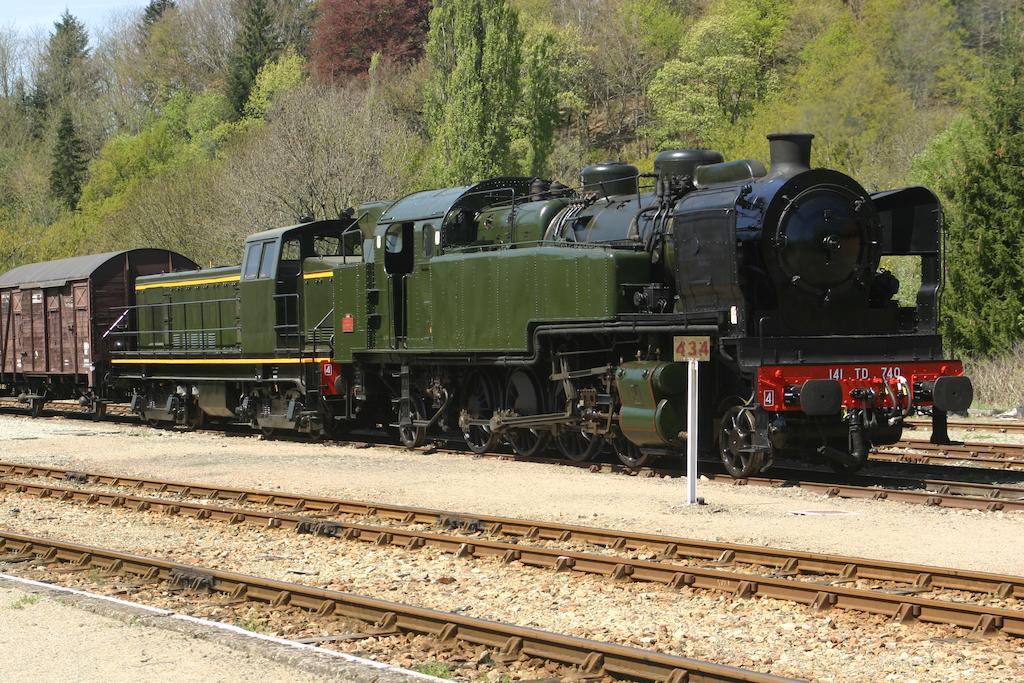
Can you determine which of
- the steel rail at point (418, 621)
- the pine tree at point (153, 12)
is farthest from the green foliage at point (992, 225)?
the pine tree at point (153, 12)

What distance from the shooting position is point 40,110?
89.5 meters

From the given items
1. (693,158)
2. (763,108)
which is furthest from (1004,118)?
(763,108)

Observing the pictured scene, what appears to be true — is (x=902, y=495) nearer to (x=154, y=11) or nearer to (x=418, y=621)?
(x=418, y=621)

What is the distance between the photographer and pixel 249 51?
268 feet

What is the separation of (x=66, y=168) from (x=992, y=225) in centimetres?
6242

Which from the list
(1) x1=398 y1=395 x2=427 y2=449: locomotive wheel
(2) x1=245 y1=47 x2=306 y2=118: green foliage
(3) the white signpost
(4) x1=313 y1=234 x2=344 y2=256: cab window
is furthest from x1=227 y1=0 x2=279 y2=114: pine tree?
(3) the white signpost

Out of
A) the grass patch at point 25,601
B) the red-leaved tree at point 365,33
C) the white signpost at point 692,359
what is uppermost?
the red-leaved tree at point 365,33

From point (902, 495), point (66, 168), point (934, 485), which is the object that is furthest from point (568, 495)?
point (66, 168)

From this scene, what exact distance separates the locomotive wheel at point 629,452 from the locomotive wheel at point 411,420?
412 cm

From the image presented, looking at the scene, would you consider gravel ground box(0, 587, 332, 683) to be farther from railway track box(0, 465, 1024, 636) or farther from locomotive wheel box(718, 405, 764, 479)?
locomotive wheel box(718, 405, 764, 479)

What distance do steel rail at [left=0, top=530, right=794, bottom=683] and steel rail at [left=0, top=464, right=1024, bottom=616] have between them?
6.51ft

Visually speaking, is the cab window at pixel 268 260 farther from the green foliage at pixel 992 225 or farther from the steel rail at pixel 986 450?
the green foliage at pixel 992 225

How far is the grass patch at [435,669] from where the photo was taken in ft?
21.0

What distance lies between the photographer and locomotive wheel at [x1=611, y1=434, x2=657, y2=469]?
15.1 metres
